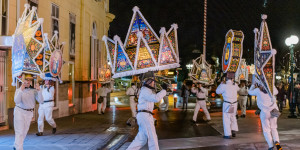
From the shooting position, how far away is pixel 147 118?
7.27 meters

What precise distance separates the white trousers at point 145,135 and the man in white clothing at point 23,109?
2.69 metres

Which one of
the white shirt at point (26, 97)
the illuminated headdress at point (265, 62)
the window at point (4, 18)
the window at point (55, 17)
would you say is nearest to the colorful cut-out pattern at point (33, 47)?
the white shirt at point (26, 97)

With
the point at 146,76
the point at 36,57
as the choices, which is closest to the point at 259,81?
the point at 146,76

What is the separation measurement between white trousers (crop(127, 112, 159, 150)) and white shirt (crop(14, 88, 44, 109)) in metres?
2.82

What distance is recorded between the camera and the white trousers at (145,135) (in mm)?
7133

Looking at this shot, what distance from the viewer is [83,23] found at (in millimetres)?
19297

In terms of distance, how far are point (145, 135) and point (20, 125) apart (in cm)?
309

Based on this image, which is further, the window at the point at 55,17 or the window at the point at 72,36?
the window at the point at 72,36

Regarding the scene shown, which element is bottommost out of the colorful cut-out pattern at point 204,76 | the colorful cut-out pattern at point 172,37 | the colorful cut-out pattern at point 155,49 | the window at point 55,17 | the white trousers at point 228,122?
the white trousers at point 228,122

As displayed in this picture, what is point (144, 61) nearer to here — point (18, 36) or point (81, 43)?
point (18, 36)

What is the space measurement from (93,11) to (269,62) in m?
15.2

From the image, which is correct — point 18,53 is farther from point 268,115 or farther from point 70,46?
point 70,46

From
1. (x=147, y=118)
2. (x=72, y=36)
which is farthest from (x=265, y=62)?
(x=72, y=36)

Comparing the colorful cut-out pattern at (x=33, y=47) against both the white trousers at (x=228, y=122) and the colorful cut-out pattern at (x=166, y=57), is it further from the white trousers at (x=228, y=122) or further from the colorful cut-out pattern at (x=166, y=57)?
the white trousers at (x=228, y=122)
